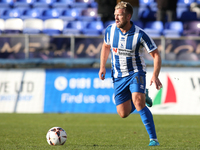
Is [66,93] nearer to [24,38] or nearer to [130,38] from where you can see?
[24,38]

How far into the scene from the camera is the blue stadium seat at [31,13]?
1629cm

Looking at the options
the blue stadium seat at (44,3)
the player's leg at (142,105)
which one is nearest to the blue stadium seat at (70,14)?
the blue stadium seat at (44,3)

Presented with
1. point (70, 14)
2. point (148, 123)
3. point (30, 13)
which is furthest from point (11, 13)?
point (148, 123)

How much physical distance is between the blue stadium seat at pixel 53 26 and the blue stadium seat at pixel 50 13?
51.6 inches

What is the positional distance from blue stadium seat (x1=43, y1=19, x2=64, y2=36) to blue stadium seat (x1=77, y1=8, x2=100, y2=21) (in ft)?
3.81

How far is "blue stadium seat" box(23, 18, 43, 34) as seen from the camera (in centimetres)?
1430

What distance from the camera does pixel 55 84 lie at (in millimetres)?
11953

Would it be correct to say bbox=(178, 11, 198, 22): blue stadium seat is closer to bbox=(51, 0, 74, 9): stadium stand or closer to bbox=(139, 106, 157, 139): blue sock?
bbox=(51, 0, 74, 9): stadium stand

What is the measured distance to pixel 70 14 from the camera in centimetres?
1609

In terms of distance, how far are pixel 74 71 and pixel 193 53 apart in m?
3.92

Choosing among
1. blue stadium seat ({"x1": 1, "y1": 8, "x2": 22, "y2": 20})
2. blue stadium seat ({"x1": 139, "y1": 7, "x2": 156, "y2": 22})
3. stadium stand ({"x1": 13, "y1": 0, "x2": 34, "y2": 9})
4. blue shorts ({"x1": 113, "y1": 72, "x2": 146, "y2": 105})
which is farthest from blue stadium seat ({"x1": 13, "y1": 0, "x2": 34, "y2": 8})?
blue shorts ({"x1": 113, "y1": 72, "x2": 146, "y2": 105})

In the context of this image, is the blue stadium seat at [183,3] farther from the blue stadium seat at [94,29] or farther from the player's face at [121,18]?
the player's face at [121,18]

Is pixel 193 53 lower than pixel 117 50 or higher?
lower

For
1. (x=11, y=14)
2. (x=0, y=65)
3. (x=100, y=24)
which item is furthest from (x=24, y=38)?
(x=11, y=14)
